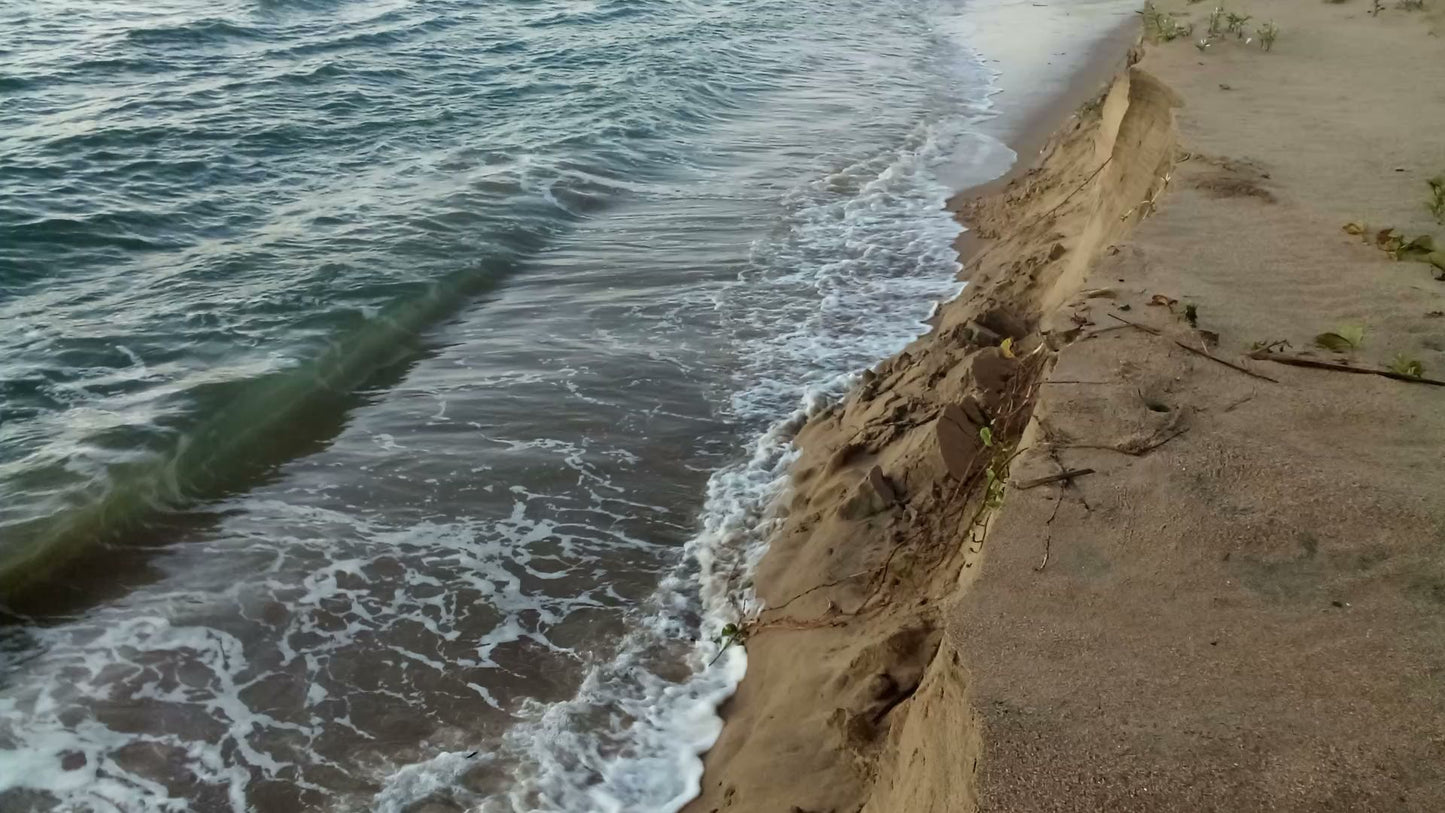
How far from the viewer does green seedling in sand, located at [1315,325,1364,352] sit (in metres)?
4.07

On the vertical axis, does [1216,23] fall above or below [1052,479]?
above

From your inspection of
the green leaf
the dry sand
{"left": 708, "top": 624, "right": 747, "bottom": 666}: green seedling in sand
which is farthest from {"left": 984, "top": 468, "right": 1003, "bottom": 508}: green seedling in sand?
the green leaf

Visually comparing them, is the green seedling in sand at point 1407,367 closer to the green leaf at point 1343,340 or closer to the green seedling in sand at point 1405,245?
the green leaf at point 1343,340

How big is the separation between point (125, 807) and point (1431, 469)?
4.87 metres

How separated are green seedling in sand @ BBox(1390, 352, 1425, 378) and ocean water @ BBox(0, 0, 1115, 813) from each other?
9.16ft

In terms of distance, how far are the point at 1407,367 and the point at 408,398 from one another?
551 cm

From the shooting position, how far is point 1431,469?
132 inches

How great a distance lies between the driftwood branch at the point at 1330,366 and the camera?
3844 millimetres

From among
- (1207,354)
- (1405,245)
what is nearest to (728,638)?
(1207,354)

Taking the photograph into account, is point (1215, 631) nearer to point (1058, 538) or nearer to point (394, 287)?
point (1058, 538)

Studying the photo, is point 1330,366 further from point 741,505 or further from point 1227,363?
point 741,505

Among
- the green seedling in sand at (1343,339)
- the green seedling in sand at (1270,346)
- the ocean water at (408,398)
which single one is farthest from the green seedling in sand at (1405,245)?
the ocean water at (408,398)

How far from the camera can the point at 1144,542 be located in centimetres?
311

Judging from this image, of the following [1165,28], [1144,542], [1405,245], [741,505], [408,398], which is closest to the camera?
[1144,542]
